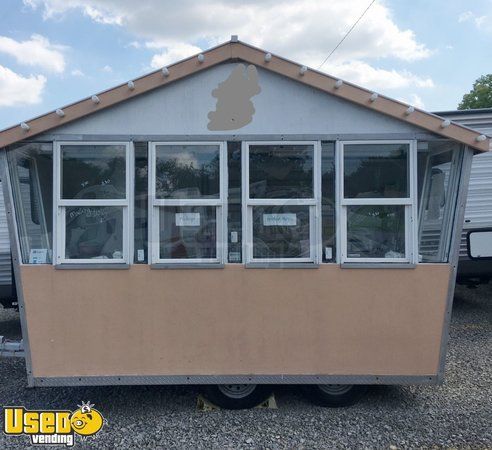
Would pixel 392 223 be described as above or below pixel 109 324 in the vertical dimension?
above

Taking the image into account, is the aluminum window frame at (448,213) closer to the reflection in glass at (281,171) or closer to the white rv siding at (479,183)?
the reflection in glass at (281,171)

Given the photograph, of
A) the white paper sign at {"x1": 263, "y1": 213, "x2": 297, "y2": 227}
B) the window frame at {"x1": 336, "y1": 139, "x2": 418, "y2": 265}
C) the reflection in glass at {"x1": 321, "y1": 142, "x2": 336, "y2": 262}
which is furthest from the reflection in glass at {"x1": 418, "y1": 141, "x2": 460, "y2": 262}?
the white paper sign at {"x1": 263, "y1": 213, "x2": 297, "y2": 227}

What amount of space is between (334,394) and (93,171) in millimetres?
3243

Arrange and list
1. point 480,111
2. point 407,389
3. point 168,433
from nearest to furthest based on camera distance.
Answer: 1. point 168,433
2. point 407,389
3. point 480,111

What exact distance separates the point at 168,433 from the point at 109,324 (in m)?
1.13

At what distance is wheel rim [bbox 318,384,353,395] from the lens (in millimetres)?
4594

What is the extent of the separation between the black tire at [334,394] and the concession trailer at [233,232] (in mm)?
275

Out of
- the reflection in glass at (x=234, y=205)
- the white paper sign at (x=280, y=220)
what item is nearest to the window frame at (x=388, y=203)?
the white paper sign at (x=280, y=220)

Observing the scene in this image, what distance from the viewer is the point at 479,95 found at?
2503 cm

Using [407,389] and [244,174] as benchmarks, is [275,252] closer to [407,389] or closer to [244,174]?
[244,174]

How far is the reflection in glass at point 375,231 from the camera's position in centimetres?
445

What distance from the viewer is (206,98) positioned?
14.4ft

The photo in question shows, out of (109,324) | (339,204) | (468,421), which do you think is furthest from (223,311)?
(468,421)

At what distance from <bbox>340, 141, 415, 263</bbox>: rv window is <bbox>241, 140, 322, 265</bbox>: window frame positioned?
25 cm
